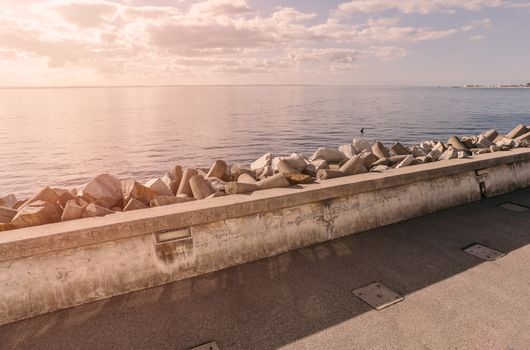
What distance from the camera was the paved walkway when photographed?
306 cm

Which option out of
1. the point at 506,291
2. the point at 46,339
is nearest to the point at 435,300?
the point at 506,291

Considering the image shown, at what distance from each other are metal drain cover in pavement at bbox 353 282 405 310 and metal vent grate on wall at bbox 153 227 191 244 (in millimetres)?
2086

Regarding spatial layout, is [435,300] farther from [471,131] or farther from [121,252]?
[471,131]

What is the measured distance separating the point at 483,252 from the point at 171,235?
13.8 ft

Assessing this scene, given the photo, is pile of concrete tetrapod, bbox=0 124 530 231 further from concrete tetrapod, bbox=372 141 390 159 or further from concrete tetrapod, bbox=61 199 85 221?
concrete tetrapod, bbox=372 141 390 159

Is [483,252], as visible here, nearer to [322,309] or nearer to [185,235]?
[322,309]

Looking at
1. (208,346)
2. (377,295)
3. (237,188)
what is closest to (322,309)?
(377,295)

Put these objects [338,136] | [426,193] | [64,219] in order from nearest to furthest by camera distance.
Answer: [64,219]
[426,193]
[338,136]

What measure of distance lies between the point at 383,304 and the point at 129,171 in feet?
65.6

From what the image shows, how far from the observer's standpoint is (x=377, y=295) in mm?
3707

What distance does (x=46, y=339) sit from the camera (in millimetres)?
3129

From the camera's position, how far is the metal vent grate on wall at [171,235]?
3.97 meters

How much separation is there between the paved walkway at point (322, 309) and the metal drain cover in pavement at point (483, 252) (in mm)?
112

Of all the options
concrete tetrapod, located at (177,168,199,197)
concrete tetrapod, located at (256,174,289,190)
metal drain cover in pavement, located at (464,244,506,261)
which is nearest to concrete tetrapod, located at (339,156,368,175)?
concrete tetrapod, located at (256,174,289,190)
